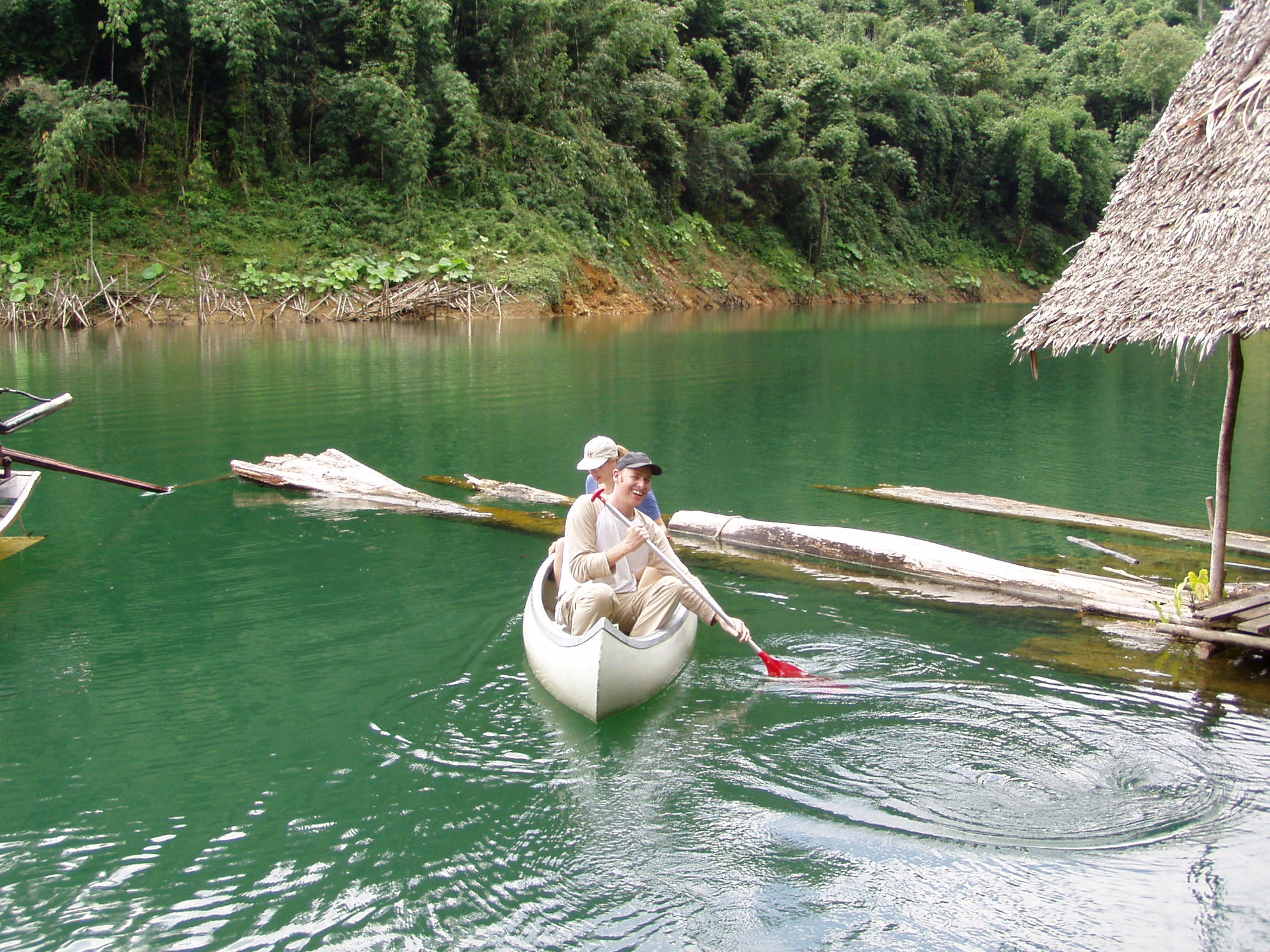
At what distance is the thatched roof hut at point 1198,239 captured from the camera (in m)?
6.61

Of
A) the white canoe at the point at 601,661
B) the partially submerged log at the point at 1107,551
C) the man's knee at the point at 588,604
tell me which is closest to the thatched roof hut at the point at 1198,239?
the partially submerged log at the point at 1107,551

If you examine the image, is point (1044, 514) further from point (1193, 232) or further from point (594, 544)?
point (594, 544)

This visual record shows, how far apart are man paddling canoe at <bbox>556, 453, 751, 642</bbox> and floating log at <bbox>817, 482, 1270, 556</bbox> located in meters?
5.16

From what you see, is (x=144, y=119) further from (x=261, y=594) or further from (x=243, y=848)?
(x=243, y=848)

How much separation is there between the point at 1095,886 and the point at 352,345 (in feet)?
78.3

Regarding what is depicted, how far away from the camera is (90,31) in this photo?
31547 mm

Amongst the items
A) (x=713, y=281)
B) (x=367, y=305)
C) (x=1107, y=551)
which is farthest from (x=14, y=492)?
(x=713, y=281)

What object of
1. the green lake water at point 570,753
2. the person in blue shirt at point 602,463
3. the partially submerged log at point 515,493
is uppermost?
the person in blue shirt at point 602,463

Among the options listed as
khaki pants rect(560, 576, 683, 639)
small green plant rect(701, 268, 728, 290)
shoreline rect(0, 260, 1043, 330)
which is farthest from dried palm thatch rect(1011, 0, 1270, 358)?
small green plant rect(701, 268, 728, 290)

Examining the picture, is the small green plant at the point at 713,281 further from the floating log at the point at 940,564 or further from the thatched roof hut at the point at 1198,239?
the thatched roof hut at the point at 1198,239

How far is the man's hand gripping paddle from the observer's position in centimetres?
619

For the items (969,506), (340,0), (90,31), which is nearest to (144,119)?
(90,31)

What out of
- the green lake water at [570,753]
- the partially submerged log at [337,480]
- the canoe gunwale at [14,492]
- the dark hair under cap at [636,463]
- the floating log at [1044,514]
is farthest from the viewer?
the partially submerged log at [337,480]

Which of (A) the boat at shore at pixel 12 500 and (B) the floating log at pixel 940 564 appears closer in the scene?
(B) the floating log at pixel 940 564
